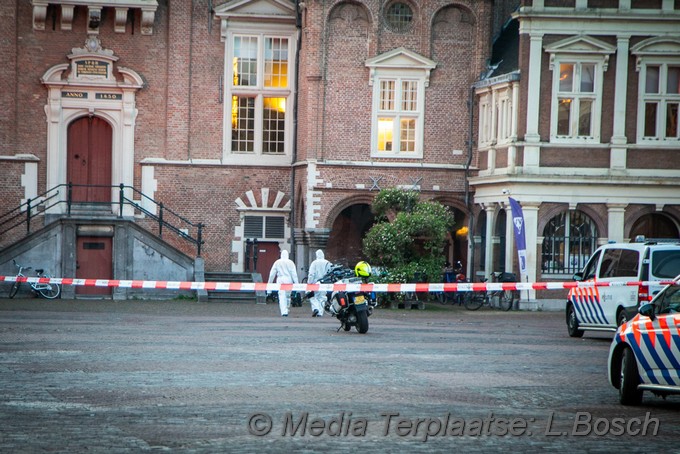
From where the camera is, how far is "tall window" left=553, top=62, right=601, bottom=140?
3500 centimetres

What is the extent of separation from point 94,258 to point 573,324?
17650 mm

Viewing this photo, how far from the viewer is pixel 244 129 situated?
39688mm

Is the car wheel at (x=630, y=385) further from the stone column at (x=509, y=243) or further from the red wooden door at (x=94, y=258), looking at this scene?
the red wooden door at (x=94, y=258)

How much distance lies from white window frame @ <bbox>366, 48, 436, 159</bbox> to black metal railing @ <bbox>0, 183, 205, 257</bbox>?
653 cm

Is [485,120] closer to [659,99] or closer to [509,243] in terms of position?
[509,243]

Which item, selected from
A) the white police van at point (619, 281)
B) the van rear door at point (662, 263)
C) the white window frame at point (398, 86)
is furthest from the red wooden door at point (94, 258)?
the van rear door at point (662, 263)

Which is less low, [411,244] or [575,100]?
[575,100]

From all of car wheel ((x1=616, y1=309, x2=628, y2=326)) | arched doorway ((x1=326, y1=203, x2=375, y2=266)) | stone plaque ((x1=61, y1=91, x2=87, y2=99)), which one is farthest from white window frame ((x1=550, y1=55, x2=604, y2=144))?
stone plaque ((x1=61, y1=91, x2=87, y2=99))

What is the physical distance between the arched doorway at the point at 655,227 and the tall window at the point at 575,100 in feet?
10.2

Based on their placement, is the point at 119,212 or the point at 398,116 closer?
the point at 119,212

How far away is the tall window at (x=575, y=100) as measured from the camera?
35.0m

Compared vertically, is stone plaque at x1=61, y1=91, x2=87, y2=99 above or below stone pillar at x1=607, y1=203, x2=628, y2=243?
above

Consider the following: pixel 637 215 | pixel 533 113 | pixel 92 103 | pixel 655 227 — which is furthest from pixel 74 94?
pixel 655 227

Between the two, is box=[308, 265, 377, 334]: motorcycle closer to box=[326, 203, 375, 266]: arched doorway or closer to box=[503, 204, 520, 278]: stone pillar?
box=[503, 204, 520, 278]: stone pillar
